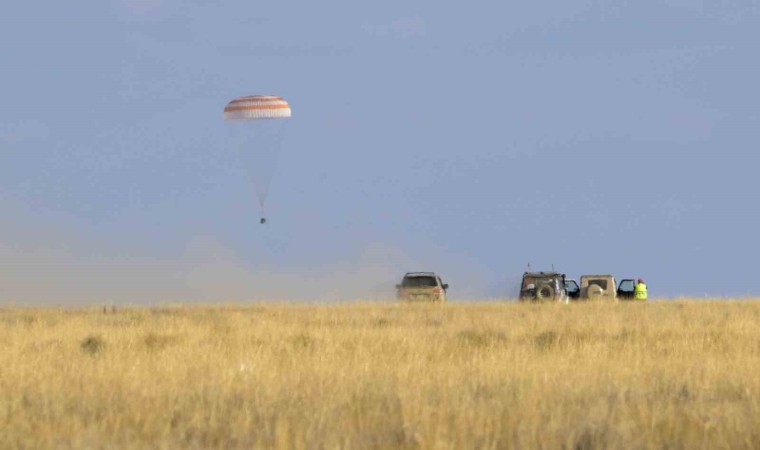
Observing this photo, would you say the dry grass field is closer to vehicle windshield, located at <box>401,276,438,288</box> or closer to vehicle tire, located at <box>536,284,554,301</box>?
vehicle tire, located at <box>536,284,554,301</box>

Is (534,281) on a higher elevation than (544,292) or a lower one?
higher

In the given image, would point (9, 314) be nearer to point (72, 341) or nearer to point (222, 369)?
point (72, 341)

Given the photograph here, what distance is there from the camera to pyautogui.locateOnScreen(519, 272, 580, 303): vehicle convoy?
36156 mm

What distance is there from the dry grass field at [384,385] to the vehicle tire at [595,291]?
38.8 ft

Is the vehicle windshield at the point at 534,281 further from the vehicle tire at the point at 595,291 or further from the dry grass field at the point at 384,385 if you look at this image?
the dry grass field at the point at 384,385

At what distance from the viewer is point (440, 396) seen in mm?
12344

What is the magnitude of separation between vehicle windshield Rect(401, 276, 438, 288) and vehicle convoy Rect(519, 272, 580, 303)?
9.09ft

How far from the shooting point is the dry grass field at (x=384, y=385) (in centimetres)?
973

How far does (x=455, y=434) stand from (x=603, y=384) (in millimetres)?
4365

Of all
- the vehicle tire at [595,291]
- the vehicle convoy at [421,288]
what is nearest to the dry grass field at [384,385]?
the vehicle convoy at [421,288]

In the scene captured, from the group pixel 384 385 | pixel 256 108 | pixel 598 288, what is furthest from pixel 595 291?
pixel 384 385

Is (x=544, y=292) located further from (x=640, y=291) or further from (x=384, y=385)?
(x=384, y=385)

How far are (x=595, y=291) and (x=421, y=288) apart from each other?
6258 mm

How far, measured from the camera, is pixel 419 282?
36.3m
